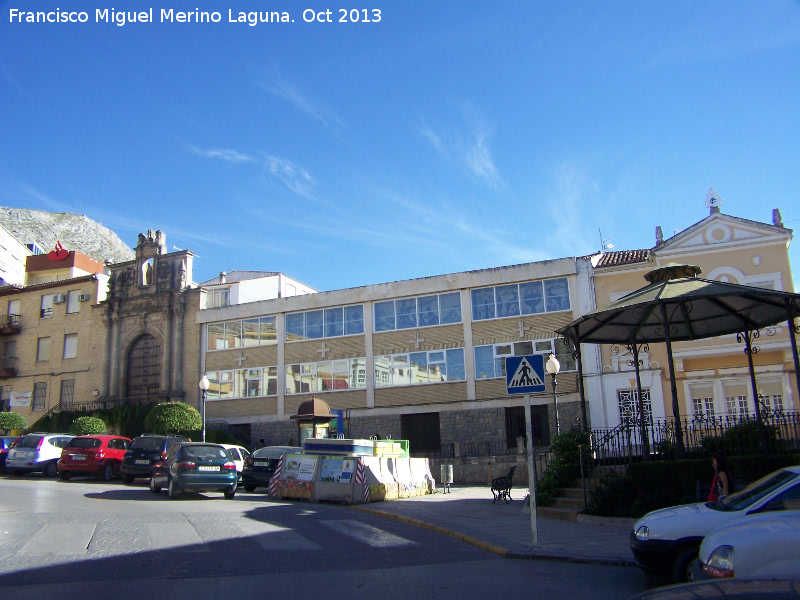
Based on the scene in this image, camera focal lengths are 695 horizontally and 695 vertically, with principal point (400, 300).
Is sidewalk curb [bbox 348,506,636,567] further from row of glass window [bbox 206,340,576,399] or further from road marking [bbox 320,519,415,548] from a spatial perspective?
row of glass window [bbox 206,340,576,399]

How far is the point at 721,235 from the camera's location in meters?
27.6

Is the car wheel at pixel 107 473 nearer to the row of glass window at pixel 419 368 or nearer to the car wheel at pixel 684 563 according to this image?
the row of glass window at pixel 419 368

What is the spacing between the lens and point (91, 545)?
387 inches

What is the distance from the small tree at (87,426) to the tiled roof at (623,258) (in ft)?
82.6

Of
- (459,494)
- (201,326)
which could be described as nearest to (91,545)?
(459,494)

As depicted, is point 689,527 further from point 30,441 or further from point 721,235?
point 30,441

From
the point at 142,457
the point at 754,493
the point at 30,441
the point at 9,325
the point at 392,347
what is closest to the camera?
the point at 754,493

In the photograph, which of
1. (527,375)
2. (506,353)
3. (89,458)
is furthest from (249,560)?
(506,353)

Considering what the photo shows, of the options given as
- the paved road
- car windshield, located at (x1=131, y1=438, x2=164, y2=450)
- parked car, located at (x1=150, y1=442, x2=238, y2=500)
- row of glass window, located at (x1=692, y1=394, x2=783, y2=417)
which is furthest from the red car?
row of glass window, located at (x1=692, y1=394, x2=783, y2=417)

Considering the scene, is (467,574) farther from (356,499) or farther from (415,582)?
(356,499)

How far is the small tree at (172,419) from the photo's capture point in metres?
33.6

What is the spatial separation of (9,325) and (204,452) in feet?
107

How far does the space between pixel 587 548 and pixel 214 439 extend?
87.2 ft

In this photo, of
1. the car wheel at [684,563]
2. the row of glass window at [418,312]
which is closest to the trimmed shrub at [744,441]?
the car wheel at [684,563]
